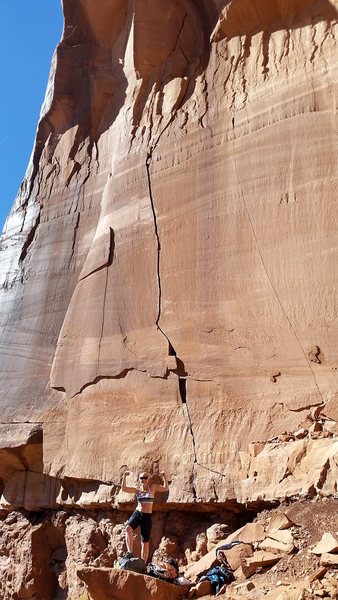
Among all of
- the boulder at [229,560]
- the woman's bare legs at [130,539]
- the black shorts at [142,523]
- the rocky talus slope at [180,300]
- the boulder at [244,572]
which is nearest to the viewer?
the boulder at [244,572]

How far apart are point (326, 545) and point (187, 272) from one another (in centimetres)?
327

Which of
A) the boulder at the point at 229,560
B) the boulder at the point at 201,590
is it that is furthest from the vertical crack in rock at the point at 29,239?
the boulder at the point at 201,590

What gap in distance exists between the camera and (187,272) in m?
6.87

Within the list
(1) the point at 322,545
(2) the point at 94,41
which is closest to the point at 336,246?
(1) the point at 322,545

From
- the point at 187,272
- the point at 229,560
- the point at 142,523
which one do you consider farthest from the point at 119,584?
the point at 187,272

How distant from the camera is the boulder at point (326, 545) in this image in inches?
166

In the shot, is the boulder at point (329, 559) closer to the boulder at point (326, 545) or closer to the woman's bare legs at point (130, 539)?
the boulder at point (326, 545)

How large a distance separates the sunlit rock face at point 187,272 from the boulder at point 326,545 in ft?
1.80

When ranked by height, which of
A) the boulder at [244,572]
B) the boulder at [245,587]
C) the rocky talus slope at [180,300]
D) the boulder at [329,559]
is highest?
the rocky talus slope at [180,300]

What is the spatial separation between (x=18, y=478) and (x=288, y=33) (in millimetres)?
5766

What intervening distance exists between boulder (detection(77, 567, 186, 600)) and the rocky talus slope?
0.04 meters

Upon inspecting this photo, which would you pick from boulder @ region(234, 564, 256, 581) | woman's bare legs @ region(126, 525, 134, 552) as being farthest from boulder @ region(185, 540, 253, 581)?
woman's bare legs @ region(126, 525, 134, 552)

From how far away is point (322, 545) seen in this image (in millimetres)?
4324

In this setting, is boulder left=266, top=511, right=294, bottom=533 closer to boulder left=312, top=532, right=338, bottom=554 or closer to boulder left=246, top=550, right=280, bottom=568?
boulder left=246, top=550, right=280, bottom=568
